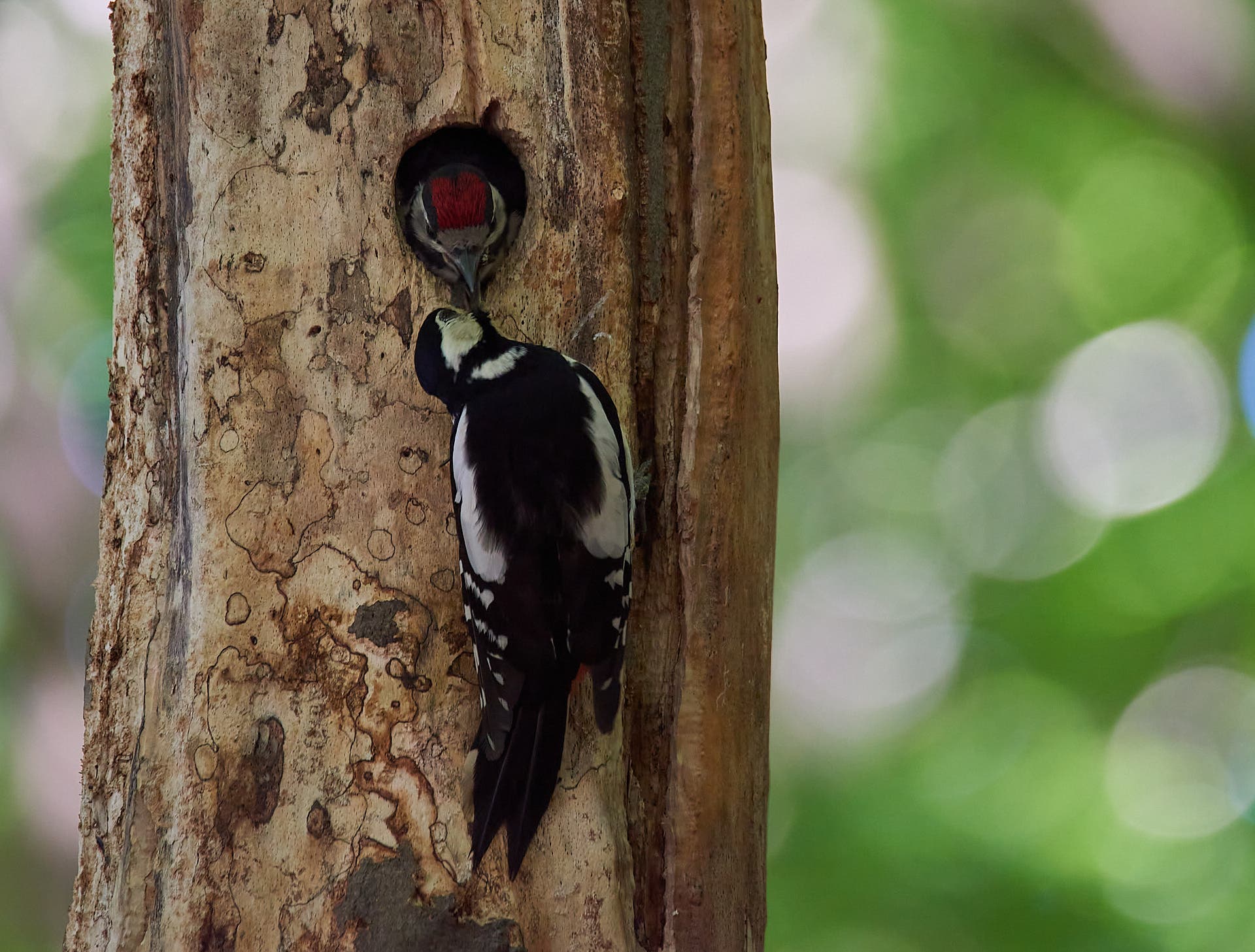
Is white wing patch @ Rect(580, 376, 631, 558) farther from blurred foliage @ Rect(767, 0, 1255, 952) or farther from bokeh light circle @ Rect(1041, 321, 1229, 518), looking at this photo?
bokeh light circle @ Rect(1041, 321, 1229, 518)

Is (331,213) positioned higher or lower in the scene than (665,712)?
higher

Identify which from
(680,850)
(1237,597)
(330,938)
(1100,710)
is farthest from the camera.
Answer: (1100,710)

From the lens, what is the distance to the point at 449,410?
1656 mm

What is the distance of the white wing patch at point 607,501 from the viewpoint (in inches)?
59.6

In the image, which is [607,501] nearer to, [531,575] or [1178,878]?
[531,575]

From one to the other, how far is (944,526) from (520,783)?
3.05m

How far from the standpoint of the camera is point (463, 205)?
1.72m

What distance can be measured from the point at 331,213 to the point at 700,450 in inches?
27.2

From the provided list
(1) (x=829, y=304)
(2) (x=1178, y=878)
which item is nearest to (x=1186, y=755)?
Result: (2) (x=1178, y=878)

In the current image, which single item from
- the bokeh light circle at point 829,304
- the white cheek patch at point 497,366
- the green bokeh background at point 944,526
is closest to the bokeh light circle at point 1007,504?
the green bokeh background at point 944,526

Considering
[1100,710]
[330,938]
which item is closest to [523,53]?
[330,938]

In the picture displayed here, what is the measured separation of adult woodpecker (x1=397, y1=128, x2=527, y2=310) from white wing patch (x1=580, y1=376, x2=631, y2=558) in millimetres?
286

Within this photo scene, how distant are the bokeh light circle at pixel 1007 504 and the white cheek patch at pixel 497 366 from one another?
2935 millimetres

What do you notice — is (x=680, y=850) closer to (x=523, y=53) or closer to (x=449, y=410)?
(x=449, y=410)
